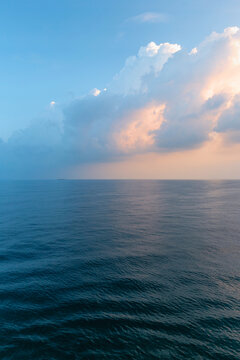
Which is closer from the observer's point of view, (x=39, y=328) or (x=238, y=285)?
(x=39, y=328)

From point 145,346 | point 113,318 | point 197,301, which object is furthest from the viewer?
point 197,301

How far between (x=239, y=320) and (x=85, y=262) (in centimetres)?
2701

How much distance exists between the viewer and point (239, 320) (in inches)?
933

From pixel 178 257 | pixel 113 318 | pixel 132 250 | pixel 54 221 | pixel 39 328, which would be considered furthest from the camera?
pixel 54 221

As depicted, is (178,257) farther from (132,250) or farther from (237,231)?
(237,231)

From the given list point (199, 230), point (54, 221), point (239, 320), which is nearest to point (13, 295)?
point (239, 320)

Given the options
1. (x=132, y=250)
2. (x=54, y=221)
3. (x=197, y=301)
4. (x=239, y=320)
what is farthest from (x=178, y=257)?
(x=54, y=221)

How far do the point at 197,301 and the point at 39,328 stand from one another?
20905mm

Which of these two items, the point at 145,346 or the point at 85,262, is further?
the point at 85,262

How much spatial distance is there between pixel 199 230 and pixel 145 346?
49447 mm

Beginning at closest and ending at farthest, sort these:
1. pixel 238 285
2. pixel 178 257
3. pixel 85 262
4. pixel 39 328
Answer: pixel 39 328 < pixel 238 285 < pixel 85 262 < pixel 178 257

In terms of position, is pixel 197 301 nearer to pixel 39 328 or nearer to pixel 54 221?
pixel 39 328

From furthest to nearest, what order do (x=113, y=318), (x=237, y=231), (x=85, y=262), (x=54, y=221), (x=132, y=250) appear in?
(x=54, y=221), (x=237, y=231), (x=132, y=250), (x=85, y=262), (x=113, y=318)

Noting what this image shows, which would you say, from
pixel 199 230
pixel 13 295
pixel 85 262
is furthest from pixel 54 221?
pixel 199 230
